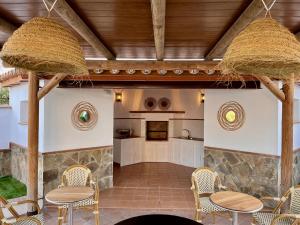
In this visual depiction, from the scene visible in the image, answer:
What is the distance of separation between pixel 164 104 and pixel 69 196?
606 cm

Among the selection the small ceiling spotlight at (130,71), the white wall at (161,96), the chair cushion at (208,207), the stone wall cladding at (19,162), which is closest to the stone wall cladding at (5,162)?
the stone wall cladding at (19,162)

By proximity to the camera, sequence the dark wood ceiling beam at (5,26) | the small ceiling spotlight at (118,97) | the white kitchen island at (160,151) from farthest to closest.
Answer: the small ceiling spotlight at (118,97) < the white kitchen island at (160,151) < the dark wood ceiling beam at (5,26)

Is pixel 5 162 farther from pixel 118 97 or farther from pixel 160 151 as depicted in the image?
pixel 160 151

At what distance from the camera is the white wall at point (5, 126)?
22.7 ft

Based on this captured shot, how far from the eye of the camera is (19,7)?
238 centimetres

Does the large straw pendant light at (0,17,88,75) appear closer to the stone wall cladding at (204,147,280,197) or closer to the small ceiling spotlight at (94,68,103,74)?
the small ceiling spotlight at (94,68,103,74)

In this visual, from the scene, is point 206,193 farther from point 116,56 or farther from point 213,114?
point 116,56

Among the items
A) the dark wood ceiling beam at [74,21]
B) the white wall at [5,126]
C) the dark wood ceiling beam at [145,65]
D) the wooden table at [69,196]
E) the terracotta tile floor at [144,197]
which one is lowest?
the terracotta tile floor at [144,197]

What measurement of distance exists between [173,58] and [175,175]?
380 centimetres

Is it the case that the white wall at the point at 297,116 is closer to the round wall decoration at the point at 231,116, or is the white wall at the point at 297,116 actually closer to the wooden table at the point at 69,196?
the round wall decoration at the point at 231,116

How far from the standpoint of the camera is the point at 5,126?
7.02m

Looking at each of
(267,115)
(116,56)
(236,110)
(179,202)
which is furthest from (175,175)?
(116,56)

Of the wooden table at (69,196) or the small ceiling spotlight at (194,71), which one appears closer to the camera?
the wooden table at (69,196)

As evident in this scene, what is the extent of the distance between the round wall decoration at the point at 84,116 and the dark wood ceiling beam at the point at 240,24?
3.07 metres
